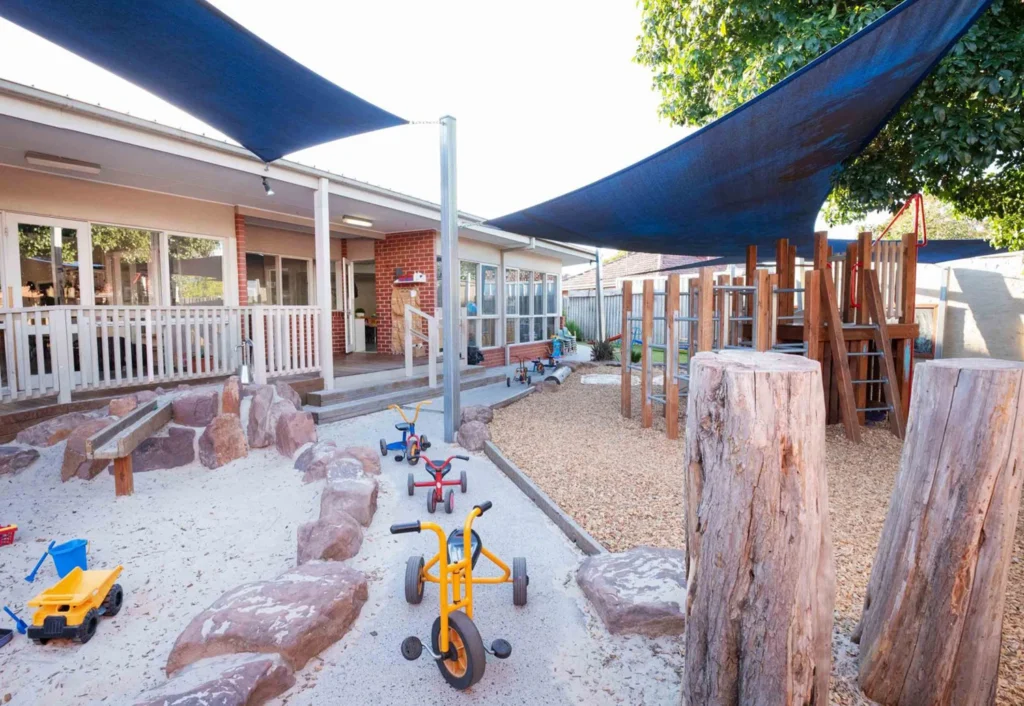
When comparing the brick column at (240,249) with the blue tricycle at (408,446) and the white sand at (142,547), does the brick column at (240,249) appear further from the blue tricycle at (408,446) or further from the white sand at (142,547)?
the blue tricycle at (408,446)

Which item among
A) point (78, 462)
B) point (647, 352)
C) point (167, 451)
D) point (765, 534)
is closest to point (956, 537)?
point (765, 534)

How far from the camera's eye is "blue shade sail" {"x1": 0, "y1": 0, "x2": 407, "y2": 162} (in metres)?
2.71

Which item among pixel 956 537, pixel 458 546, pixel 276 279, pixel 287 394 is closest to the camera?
pixel 956 537

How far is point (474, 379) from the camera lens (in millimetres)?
8578

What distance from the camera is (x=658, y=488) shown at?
3.66 meters

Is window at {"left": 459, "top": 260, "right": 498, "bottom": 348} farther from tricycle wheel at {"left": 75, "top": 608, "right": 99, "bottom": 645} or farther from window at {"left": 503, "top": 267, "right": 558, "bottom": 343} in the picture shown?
tricycle wheel at {"left": 75, "top": 608, "right": 99, "bottom": 645}

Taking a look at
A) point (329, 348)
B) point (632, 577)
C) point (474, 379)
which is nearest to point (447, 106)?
point (329, 348)

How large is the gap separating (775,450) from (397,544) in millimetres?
2346

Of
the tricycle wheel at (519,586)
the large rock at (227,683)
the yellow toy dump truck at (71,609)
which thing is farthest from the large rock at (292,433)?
the tricycle wheel at (519,586)

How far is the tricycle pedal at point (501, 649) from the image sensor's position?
1.94 m

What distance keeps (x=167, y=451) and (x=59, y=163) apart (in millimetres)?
3125

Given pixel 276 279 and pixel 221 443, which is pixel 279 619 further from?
pixel 276 279

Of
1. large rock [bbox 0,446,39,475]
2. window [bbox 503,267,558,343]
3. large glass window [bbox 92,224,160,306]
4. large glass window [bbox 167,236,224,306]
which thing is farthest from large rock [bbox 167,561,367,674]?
window [bbox 503,267,558,343]

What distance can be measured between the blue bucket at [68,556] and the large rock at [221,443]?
68.5 inches
